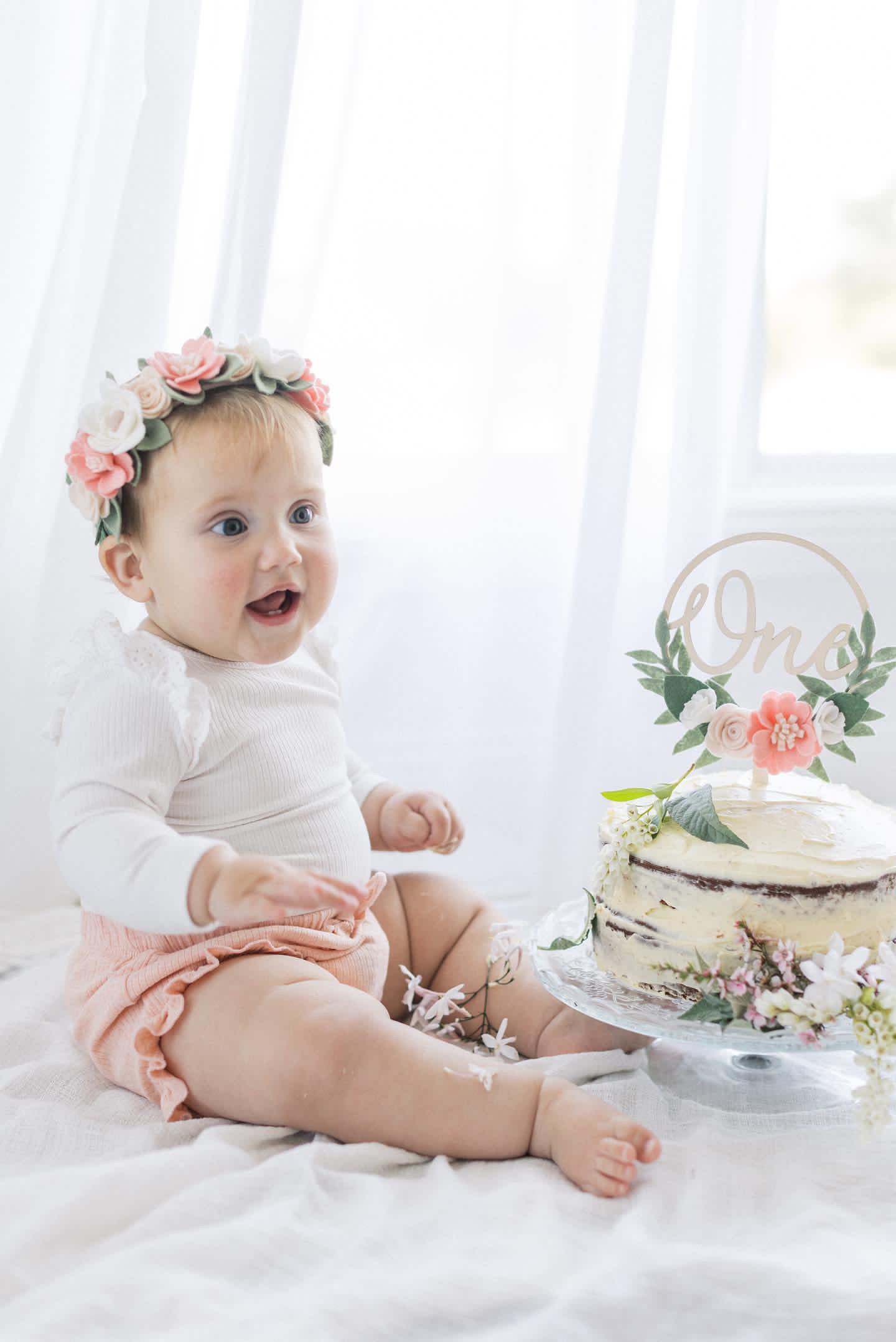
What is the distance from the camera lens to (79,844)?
113cm

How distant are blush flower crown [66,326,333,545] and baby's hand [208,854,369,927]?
1.36ft

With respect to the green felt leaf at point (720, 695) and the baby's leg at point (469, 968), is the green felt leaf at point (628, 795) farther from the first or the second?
the baby's leg at point (469, 968)

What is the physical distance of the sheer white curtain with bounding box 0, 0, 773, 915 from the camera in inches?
60.5

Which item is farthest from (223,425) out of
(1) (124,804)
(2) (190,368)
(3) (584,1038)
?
Result: (3) (584,1038)

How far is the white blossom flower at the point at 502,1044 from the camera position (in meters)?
1.26

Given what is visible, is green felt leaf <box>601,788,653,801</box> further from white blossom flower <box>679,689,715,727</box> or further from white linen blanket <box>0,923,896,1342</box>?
white linen blanket <box>0,923,896,1342</box>

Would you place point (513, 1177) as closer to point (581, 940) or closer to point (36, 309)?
point (581, 940)

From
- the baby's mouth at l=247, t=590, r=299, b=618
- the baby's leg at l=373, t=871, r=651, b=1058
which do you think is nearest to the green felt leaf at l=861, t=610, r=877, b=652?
the baby's leg at l=373, t=871, r=651, b=1058

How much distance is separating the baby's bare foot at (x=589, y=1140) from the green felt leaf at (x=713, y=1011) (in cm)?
10

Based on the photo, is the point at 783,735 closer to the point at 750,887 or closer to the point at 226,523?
the point at 750,887

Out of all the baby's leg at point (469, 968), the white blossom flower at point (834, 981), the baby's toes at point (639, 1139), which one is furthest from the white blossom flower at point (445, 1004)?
the white blossom flower at point (834, 981)

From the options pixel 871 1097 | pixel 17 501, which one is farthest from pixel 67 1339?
pixel 17 501

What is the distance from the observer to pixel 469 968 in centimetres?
137

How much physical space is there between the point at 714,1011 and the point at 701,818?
17 cm
